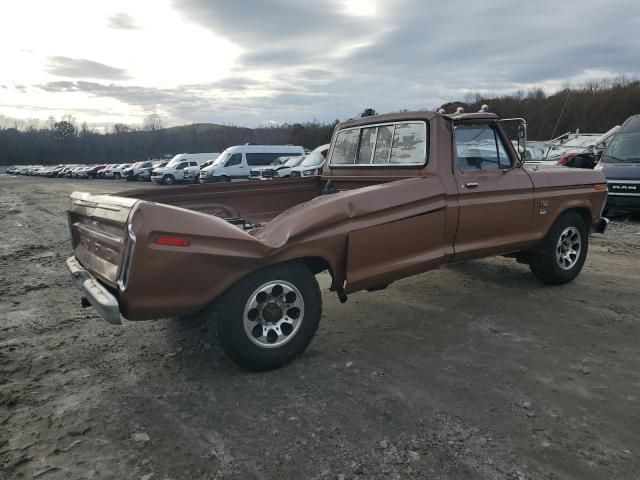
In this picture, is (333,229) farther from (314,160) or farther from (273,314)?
(314,160)

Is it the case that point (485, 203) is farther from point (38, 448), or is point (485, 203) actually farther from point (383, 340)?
point (38, 448)

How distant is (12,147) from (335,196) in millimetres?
120205

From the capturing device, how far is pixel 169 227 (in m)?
3.07

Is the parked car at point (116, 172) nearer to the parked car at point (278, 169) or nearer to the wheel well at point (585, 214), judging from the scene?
the parked car at point (278, 169)

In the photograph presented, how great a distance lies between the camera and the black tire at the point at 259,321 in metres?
3.39

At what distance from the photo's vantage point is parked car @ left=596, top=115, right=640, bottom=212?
1031 centimetres

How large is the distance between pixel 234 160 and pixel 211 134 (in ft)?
304

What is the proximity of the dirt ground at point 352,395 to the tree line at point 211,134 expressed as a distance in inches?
1899

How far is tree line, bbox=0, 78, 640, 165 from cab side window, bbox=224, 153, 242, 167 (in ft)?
109

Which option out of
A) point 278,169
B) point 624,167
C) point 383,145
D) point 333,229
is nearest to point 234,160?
point 278,169

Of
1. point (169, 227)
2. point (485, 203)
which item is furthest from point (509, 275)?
point (169, 227)

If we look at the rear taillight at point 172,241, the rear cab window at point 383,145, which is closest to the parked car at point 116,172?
the rear cab window at point 383,145

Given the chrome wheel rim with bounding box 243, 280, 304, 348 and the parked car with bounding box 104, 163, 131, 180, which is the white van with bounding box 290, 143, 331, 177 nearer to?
the chrome wheel rim with bounding box 243, 280, 304, 348

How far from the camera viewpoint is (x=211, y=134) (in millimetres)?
113250
